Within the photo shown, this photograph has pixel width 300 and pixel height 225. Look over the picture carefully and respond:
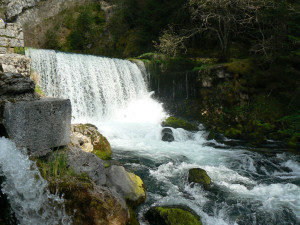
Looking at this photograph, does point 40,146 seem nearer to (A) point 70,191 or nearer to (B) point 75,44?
(A) point 70,191

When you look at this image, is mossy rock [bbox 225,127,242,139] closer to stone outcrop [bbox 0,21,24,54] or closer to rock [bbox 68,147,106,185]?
rock [bbox 68,147,106,185]

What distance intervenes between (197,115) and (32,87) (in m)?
9.00

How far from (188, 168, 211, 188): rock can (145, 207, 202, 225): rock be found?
51.7 inches

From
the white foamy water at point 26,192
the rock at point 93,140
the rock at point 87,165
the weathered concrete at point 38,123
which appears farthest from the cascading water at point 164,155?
the weathered concrete at point 38,123

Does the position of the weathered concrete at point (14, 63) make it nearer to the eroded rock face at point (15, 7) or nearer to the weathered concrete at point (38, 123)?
the weathered concrete at point (38, 123)

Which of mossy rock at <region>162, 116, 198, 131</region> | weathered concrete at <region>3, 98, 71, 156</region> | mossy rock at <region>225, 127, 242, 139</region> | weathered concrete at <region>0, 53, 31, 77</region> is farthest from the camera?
mossy rock at <region>162, 116, 198, 131</region>

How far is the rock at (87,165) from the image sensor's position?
3439 mm

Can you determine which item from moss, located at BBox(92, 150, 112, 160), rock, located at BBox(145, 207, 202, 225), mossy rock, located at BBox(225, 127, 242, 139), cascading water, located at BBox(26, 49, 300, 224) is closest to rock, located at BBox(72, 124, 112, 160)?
moss, located at BBox(92, 150, 112, 160)

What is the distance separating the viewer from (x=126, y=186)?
3.93 m

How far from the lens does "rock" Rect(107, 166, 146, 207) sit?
3.86 m

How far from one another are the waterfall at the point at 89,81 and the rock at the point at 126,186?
21.5 feet

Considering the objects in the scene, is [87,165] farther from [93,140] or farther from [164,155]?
[164,155]

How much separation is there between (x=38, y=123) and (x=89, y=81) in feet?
28.3

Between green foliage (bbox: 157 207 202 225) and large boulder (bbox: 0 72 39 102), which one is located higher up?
large boulder (bbox: 0 72 39 102)
